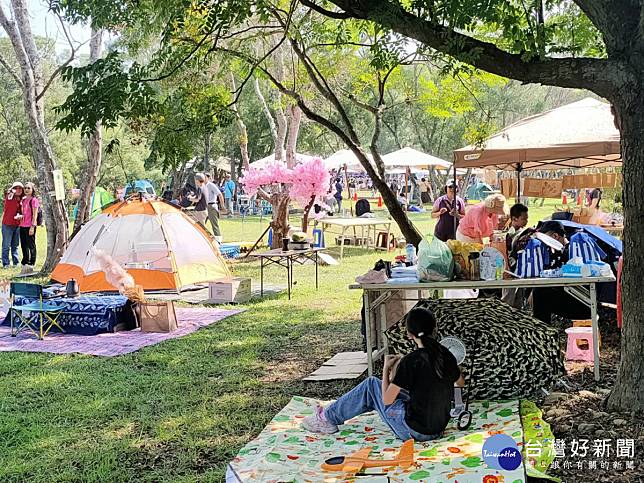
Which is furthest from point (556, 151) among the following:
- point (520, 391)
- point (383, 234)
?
point (383, 234)

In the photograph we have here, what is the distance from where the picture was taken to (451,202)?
11.6m

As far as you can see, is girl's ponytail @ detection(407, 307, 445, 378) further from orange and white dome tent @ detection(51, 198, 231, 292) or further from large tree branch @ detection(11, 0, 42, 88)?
large tree branch @ detection(11, 0, 42, 88)

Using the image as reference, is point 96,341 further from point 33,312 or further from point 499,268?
point 499,268

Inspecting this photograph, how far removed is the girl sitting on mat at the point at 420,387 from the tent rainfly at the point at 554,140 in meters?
4.49

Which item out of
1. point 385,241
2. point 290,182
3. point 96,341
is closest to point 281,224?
point 290,182

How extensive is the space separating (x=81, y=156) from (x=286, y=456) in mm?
34012

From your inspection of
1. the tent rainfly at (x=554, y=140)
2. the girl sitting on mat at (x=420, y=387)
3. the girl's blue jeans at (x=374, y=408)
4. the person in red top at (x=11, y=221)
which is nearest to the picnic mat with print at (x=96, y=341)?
the girl's blue jeans at (x=374, y=408)

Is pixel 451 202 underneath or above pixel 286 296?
above

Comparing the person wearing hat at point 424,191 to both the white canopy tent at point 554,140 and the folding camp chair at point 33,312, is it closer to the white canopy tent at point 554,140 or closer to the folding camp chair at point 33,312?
the white canopy tent at point 554,140

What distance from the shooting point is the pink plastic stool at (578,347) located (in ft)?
21.0

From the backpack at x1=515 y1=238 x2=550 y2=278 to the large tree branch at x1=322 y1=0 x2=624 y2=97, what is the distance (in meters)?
1.47

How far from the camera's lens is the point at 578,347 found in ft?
21.2

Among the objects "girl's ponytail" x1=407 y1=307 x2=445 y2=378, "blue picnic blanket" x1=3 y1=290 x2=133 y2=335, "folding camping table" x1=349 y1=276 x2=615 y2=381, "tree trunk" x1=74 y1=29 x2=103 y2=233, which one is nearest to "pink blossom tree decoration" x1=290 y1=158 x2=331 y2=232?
"tree trunk" x1=74 y1=29 x2=103 y2=233

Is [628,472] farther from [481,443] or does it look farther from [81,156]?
[81,156]
